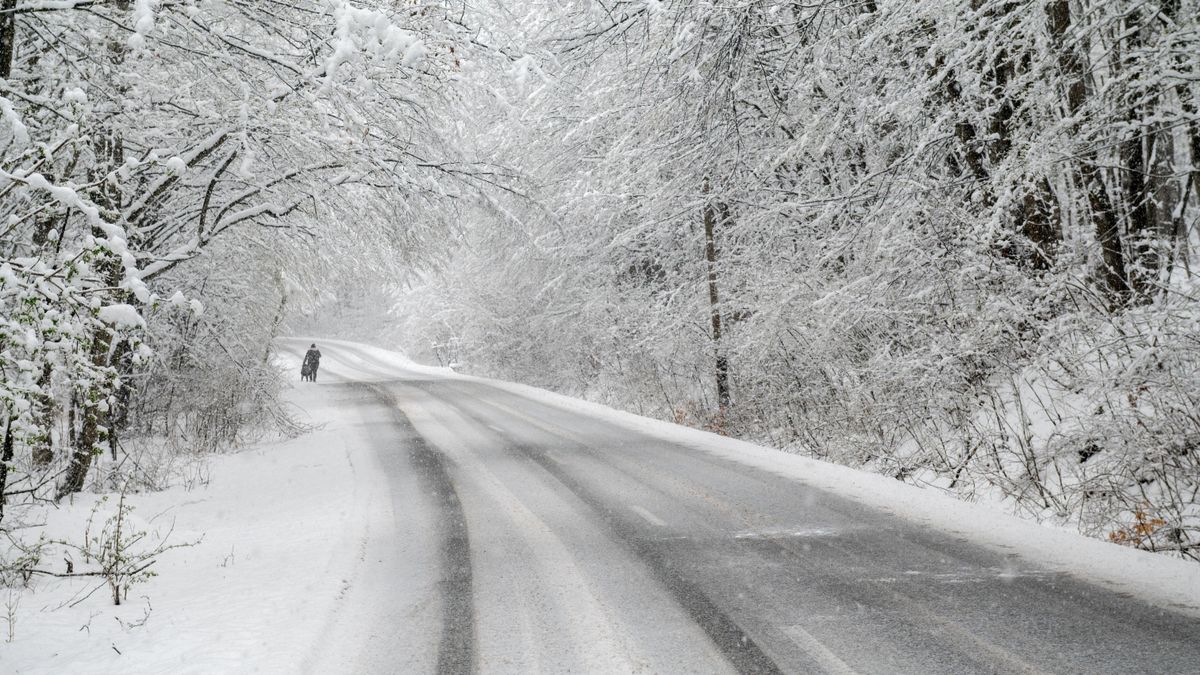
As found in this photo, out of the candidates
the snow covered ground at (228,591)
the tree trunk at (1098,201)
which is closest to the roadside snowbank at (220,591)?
the snow covered ground at (228,591)

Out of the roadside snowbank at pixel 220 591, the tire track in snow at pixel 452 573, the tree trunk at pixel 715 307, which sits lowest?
the roadside snowbank at pixel 220 591

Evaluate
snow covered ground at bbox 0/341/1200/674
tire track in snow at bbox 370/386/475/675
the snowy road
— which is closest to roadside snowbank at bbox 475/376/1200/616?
snow covered ground at bbox 0/341/1200/674

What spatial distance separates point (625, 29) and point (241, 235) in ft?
22.2

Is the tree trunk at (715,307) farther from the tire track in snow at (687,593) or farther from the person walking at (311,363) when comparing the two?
the person walking at (311,363)

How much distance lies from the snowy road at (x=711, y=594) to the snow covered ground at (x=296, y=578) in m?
0.07

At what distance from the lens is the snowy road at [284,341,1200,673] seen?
3758 mm

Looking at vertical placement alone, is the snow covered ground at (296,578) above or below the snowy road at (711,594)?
below

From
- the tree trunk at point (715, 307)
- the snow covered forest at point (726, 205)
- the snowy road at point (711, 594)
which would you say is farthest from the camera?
the tree trunk at point (715, 307)

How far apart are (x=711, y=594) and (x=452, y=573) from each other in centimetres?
194

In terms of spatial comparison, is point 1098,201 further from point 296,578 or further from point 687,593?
point 296,578

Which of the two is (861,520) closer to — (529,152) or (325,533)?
(325,533)

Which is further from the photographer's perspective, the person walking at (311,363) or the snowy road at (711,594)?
the person walking at (311,363)

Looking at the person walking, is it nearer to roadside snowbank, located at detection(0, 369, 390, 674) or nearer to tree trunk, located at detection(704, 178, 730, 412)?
tree trunk, located at detection(704, 178, 730, 412)

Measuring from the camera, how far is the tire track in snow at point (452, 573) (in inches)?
156
